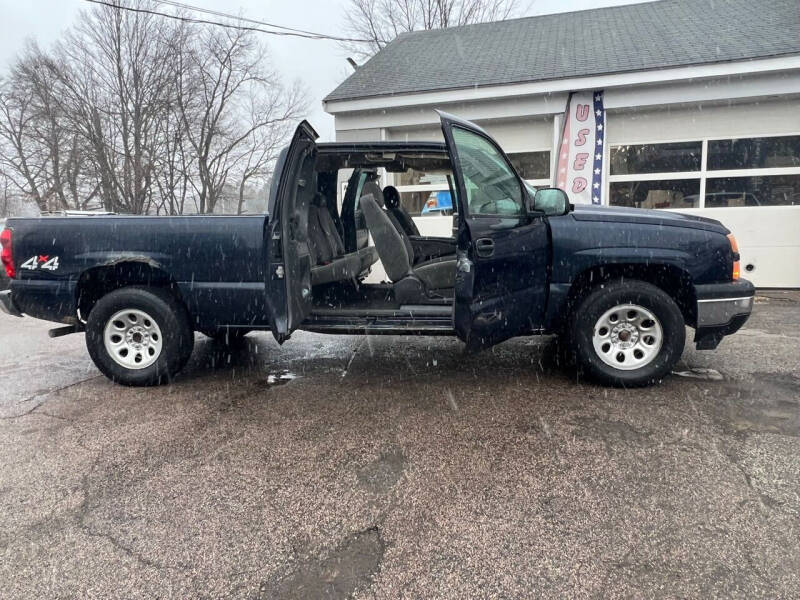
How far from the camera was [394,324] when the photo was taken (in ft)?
13.2

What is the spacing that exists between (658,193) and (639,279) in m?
6.38

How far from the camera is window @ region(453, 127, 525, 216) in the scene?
11.9ft

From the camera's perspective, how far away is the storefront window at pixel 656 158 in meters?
9.04

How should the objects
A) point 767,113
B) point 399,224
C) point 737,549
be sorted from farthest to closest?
point 767,113 < point 399,224 < point 737,549

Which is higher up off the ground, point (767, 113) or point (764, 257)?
point (767, 113)

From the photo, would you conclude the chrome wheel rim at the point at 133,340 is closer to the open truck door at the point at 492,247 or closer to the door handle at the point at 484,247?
the open truck door at the point at 492,247

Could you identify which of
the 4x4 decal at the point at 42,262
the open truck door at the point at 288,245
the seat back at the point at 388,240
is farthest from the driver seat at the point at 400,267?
the 4x4 decal at the point at 42,262

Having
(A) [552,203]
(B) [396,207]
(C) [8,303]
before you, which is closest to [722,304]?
(A) [552,203]

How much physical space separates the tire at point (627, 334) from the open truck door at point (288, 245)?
6.88 feet

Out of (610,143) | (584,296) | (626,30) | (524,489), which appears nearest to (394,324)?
(584,296)

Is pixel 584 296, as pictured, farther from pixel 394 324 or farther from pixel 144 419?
pixel 144 419

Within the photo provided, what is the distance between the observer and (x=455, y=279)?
3.99m

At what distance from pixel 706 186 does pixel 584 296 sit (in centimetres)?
676

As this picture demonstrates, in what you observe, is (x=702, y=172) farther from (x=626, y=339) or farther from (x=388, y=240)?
(x=388, y=240)
